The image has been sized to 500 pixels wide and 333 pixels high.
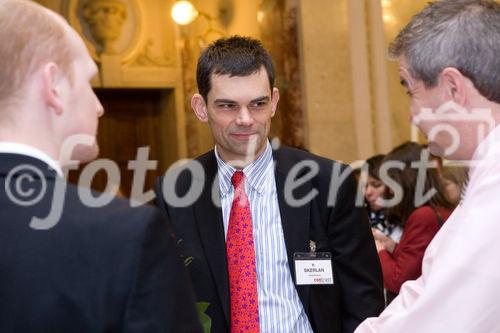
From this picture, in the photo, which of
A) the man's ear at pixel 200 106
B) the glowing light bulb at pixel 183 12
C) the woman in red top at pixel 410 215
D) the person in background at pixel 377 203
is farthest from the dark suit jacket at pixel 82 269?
the glowing light bulb at pixel 183 12

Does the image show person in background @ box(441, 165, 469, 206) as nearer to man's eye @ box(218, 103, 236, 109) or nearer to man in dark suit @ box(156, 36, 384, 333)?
man in dark suit @ box(156, 36, 384, 333)

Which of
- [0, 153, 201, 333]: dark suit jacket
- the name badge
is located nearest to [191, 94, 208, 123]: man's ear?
the name badge

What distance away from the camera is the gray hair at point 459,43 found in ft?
5.61

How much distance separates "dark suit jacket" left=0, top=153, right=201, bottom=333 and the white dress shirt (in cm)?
63

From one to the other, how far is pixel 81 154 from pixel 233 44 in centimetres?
151

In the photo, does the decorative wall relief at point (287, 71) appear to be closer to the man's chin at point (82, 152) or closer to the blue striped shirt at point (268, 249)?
the blue striped shirt at point (268, 249)

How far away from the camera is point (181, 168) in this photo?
2.85 m

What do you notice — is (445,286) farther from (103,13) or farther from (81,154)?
(103,13)

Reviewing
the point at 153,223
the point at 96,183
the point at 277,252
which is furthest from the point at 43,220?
the point at 96,183

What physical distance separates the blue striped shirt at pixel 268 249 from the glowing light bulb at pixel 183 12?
5.63 metres

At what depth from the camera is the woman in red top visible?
365cm

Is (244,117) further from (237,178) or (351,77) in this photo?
(351,77)

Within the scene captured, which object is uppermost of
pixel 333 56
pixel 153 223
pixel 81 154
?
Result: pixel 333 56

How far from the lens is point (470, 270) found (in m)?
1.52
